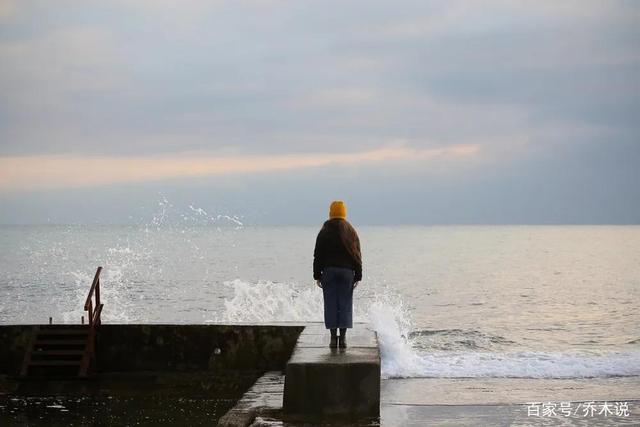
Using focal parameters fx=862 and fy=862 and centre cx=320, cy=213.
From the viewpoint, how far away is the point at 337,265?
9.79m

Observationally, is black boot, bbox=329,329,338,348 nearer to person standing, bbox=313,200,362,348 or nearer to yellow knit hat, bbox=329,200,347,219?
person standing, bbox=313,200,362,348

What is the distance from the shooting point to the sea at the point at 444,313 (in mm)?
11602

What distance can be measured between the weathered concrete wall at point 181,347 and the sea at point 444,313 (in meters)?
1.89

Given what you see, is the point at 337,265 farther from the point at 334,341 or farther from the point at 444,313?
the point at 444,313

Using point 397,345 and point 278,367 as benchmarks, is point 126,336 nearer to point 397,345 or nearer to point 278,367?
point 278,367

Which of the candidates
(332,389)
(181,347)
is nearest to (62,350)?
(181,347)

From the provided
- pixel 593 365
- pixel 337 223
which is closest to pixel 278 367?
pixel 337 223

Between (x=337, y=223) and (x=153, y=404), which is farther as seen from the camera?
(x=153, y=404)

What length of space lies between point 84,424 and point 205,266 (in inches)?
2588

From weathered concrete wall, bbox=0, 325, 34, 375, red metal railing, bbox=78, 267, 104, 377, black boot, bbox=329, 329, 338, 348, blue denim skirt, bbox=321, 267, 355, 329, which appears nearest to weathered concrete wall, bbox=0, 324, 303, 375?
weathered concrete wall, bbox=0, 325, 34, 375

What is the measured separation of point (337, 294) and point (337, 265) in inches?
13.9

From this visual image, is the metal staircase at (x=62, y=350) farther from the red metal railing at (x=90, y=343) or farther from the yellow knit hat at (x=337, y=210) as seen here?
the yellow knit hat at (x=337, y=210)

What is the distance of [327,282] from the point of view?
9844mm

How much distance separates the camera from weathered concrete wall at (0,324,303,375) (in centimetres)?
1304
